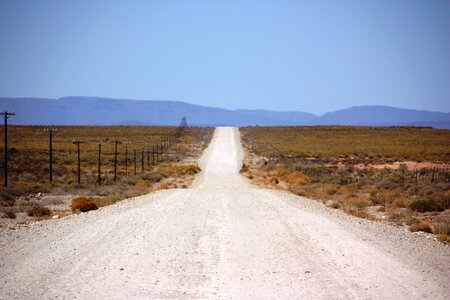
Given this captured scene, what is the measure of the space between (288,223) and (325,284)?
6097 mm

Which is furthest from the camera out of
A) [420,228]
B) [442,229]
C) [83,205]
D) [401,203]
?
[401,203]

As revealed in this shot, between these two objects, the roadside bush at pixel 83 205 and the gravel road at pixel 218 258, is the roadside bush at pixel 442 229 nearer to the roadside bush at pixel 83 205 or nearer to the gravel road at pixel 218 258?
the gravel road at pixel 218 258

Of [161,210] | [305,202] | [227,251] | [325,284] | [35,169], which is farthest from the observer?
[35,169]

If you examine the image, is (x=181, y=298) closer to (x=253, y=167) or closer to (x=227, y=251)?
(x=227, y=251)

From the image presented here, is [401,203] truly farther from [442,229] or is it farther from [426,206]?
[442,229]

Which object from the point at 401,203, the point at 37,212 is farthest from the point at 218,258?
the point at 401,203

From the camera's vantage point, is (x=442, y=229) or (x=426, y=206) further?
(x=426, y=206)

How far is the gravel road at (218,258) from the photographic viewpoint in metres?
8.13

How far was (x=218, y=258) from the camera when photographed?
10125 mm

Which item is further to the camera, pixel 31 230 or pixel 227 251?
pixel 31 230

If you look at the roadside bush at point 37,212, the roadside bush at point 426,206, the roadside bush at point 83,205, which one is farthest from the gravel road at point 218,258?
the roadside bush at point 426,206

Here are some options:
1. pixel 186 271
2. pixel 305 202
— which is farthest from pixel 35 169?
pixel 186 271

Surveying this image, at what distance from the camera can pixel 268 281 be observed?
28.4 feet

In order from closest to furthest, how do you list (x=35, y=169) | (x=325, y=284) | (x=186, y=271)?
(x=325, y=284) < (x=186, y=271) < (x=35, y=169)
